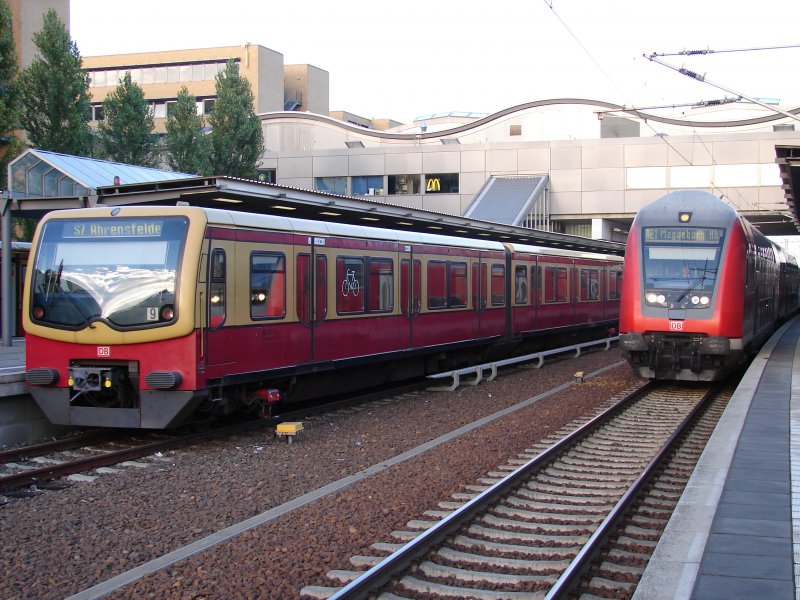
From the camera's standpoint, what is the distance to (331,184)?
5075 cm

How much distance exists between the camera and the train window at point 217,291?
9.95 m

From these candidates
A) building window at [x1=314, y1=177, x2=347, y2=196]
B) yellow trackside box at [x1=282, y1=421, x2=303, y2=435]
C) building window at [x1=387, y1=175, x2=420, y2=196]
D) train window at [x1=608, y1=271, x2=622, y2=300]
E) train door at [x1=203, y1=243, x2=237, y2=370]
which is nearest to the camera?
train door at [x1=203, y1=243, x2=237, y2=370]

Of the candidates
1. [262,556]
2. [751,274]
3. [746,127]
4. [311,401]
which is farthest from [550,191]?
[262,556]

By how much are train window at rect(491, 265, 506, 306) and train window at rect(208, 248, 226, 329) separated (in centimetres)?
936

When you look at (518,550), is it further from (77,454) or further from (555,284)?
(555,284)

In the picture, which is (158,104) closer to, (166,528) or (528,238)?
(528,238)

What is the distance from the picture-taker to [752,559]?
525 cm

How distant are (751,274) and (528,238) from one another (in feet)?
33.8

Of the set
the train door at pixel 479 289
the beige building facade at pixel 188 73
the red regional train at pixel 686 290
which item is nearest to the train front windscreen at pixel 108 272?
Result: the red regional train at pixel 686 290

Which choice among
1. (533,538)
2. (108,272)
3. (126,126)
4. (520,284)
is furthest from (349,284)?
(126,126)

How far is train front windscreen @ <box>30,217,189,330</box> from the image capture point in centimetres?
975

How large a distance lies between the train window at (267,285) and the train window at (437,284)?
482 centimetres

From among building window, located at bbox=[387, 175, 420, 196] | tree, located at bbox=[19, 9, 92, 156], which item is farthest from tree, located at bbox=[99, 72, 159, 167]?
building window, located at bbox=[387, 175, 420, 196]

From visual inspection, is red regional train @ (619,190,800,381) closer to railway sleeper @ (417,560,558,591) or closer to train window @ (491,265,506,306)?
train window @ (491,265,506,306)
